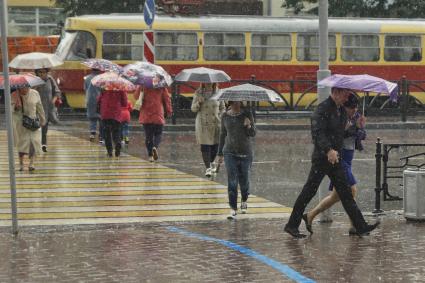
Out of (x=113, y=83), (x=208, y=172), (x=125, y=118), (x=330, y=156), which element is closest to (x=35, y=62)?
(x=113, y=83)

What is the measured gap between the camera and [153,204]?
13234mm

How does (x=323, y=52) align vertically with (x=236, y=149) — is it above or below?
above

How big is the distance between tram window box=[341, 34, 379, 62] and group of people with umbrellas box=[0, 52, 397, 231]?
11.8 m

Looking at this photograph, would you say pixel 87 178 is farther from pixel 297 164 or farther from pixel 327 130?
pixel 327 130

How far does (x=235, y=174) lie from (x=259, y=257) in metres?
2.75

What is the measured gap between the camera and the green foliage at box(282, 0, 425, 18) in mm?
38906

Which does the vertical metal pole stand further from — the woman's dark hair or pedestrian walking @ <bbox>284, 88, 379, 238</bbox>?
pedestrian walking @ <bbox>284, 88, 379, 238</bbox>

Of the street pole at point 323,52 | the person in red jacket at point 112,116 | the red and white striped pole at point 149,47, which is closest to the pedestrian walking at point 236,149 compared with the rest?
the street pole at point 323,52

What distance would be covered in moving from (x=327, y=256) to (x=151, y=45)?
12.8m

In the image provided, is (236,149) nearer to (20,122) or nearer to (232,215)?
(232,215)

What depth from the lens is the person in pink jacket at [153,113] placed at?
17875mm

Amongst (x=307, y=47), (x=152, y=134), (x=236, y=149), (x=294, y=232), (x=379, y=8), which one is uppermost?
(x=379, y=8)

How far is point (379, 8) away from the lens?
129 feet

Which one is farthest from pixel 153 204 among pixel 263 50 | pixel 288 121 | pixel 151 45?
pixel 263 50
